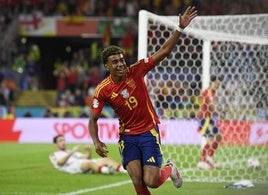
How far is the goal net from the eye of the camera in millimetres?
12336

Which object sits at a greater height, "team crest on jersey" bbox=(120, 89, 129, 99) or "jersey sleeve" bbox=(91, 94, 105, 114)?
"team crest on jersey" bbox=(120, 89, 129, 99)

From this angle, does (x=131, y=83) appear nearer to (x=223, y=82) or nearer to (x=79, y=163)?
(x=79, y=163)

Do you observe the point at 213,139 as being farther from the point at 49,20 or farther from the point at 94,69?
the point at 49,20

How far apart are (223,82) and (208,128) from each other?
62.2 inches

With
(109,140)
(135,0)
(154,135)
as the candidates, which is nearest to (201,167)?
(154,135)

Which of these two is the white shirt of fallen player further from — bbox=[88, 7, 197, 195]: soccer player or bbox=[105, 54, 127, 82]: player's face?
bbox=[105, 54, 127, 82]: player's face

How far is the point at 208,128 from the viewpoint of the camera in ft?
43.4

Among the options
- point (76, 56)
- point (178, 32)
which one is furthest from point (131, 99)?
point (76, 56)

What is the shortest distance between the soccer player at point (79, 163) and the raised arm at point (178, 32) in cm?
525

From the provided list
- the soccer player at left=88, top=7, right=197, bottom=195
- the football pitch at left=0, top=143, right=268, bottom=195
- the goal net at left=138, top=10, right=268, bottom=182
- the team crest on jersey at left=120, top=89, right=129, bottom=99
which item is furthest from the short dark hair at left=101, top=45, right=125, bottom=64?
the goal net at left=138, top=10, right=268, bottom=182

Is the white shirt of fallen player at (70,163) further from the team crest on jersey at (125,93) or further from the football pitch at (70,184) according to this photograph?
the team crest on jersey at (125,93)

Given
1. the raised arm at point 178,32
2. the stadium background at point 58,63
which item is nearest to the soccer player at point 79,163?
the stadium background at point 58,63

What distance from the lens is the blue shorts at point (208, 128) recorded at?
13.2 metres

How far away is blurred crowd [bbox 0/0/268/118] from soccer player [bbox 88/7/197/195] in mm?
19062
